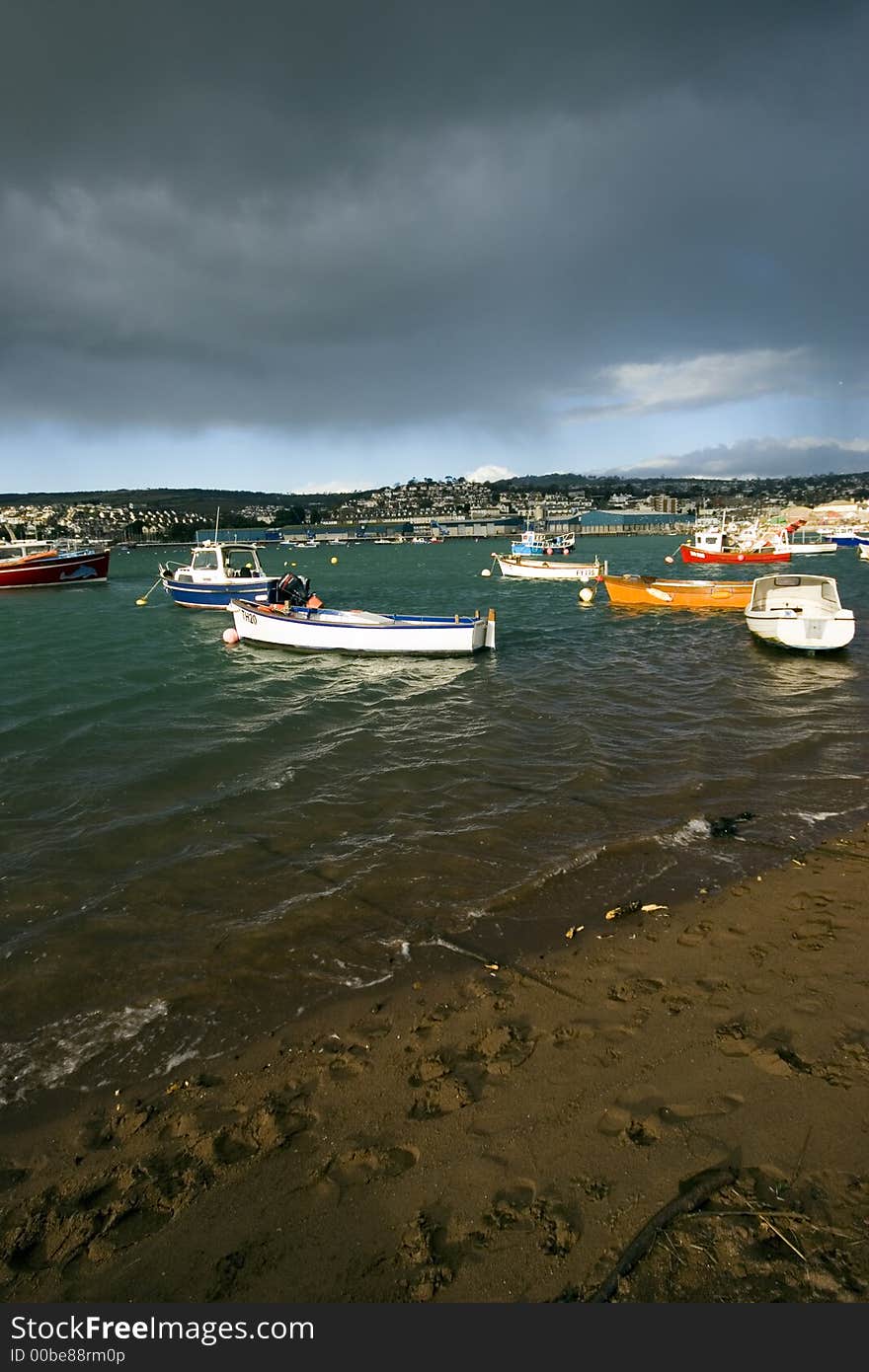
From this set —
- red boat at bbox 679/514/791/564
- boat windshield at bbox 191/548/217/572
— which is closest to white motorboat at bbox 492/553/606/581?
red boat at bbox 679/514/791/564

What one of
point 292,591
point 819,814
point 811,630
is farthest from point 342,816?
point 811,630

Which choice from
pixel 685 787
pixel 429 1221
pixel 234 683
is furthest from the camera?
pixel 234 683

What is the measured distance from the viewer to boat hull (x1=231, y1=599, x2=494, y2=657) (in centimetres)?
2112

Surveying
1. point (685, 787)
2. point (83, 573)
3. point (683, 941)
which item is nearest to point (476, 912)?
point (683, 941)

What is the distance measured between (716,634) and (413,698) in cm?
1493

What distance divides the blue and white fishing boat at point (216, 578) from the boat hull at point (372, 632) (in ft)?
36.9

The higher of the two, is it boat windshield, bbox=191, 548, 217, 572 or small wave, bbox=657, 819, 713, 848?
boat windshield, bbox=191, 548, 217, 572

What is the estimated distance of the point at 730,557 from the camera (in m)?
55.5

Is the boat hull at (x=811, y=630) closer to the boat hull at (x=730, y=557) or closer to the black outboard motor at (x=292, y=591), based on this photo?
the black outboard motor at (x=292, y=591)

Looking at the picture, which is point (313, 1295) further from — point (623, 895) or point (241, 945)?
point (623, 895)

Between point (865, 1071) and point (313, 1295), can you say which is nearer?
point (313, 1295)

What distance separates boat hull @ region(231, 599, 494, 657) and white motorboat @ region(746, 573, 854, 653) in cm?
965

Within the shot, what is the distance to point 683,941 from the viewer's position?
633cm

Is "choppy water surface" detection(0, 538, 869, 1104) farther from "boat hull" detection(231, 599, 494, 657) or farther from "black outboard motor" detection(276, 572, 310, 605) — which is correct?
"black outboard motor" detection(276, 572, 310, 605)
